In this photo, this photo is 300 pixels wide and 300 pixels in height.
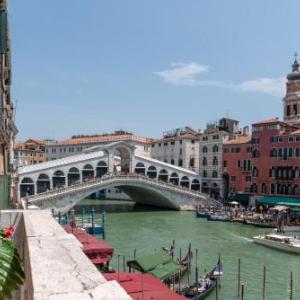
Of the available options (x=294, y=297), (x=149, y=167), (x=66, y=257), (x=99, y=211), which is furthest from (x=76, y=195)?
(x=66, y=257)

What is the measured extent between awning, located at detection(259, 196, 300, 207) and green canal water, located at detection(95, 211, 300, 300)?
15.5 feet

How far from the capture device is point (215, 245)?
20.6m

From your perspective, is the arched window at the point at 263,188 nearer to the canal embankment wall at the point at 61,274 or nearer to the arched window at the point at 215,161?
the arched window at the point at 215,161

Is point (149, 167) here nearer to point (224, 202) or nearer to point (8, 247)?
point (224, 202)

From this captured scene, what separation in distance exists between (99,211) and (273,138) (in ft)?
44.4

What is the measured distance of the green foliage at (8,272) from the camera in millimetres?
1631

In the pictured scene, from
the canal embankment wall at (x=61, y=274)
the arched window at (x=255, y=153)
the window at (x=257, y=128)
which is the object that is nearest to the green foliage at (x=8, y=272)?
the canal embankment wall at (x=61, y=274)

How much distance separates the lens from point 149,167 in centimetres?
4025

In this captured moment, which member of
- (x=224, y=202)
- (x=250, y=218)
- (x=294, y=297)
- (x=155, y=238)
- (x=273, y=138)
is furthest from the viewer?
(x=224, y=202)

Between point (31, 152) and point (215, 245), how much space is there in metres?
43.7

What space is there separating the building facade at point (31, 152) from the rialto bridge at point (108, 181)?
665 inches

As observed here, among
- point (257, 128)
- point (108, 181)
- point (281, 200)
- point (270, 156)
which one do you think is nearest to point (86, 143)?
point (108, 181)

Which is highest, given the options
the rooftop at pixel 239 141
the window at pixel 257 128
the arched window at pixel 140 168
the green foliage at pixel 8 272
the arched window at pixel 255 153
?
the window at pixel 257 128

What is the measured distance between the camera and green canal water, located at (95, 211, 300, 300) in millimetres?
13672
